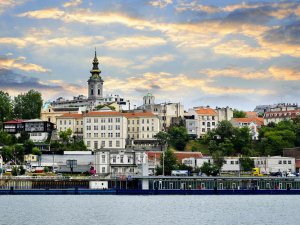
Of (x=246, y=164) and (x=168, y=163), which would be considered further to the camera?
(x=246, y=164)

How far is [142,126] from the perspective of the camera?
14162 centimetres

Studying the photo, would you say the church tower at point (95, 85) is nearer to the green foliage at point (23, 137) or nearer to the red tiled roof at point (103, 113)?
the red tiled roof at point (103, 113)

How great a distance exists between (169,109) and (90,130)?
26.3 metres

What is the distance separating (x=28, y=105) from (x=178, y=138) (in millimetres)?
37617

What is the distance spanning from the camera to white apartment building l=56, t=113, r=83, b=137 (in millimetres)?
141125

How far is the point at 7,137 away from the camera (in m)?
131

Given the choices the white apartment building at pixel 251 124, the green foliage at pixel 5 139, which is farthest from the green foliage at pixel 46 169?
the white apartment building at pixel 251 124

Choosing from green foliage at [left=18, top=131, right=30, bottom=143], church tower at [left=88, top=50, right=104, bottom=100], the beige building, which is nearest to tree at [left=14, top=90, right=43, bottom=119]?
the beige building

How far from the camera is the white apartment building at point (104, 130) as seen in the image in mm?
132750

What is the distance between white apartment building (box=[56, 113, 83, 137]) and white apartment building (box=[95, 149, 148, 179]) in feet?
70.0

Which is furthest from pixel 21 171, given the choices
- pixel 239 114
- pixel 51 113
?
pixel 239 114

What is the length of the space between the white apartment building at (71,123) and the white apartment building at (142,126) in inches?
345

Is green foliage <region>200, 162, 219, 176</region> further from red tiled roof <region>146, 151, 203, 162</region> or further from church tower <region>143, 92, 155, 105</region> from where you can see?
church tower <region>143, 92, 155, 105</region>

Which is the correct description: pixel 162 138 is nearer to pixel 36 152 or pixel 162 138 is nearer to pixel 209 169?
pixel 209 169
